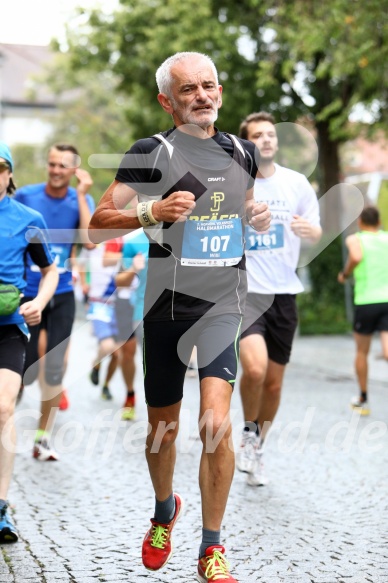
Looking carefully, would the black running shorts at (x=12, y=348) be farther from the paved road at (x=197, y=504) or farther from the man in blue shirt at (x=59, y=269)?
the man in blue shirt at (x=59, y=269)

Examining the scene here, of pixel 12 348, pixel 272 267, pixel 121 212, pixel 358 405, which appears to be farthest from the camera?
pixel 358 405

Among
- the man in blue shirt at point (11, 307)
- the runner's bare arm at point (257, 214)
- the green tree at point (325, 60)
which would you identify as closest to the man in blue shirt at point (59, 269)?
the man in blue shirt at point (11, 307)

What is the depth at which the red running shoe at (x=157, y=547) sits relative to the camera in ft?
14.5

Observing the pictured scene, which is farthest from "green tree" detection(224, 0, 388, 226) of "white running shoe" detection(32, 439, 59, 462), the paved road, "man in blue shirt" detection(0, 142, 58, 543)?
"man in blue shirt" detection(0, 142, 58, 543)

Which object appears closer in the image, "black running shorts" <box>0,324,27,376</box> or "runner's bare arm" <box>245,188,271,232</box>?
"runner's bare arm" <box>245,188,271,232</box>

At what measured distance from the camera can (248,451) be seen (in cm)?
661

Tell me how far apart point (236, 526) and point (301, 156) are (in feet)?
12.9

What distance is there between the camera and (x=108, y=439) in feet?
28.8

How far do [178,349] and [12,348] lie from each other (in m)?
1.24

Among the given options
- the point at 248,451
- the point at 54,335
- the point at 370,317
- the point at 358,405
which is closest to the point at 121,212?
the point at 248,451

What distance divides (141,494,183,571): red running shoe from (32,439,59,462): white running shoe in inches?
124

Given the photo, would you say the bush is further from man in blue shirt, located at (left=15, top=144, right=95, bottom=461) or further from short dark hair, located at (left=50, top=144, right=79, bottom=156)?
man in blue shirt, located at (left=15, top=144, right=95, bottom=461)

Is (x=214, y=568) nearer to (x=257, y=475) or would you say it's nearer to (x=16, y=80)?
(x=257, y=475)

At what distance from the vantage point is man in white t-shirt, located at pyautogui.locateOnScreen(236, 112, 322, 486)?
6742 mm
